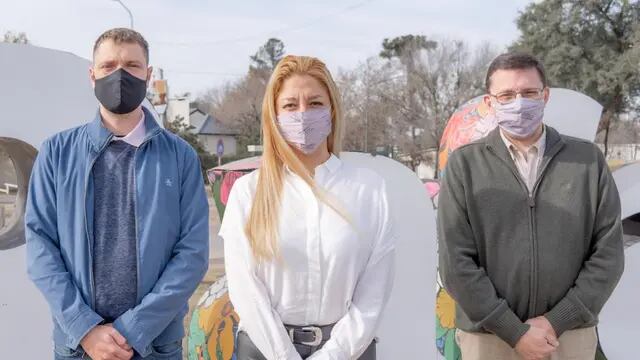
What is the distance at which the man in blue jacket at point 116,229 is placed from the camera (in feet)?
7.75

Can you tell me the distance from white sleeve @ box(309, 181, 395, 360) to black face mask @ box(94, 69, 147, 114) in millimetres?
1015

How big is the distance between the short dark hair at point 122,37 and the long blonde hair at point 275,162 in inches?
22.5

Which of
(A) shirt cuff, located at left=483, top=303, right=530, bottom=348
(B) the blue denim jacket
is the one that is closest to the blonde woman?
(B) the blue denim jacket

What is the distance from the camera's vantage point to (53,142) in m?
2.53

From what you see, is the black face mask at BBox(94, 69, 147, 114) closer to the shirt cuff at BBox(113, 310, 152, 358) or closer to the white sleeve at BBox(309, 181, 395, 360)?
the shirt cuff at BBox(113, 310, 152, 358)

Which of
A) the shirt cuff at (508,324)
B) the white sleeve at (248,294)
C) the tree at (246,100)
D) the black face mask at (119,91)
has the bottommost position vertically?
the tree at (246,100)

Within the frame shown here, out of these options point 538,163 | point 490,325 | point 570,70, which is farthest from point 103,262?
point 570,70

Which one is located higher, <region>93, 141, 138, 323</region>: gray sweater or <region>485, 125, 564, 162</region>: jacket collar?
<region>485, 125, 564, 162</region>: jacket collar

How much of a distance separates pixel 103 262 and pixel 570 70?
2813cm

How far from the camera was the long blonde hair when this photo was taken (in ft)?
7.41

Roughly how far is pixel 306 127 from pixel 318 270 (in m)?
0.50

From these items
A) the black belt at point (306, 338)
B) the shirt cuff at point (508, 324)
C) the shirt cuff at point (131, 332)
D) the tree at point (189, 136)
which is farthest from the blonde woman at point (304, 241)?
the tree at point (189, 136)

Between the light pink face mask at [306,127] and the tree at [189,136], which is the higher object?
the light pink face mask at [306,127]

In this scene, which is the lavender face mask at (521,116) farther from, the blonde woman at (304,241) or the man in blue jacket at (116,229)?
the man in blue jacket at (116,229)
